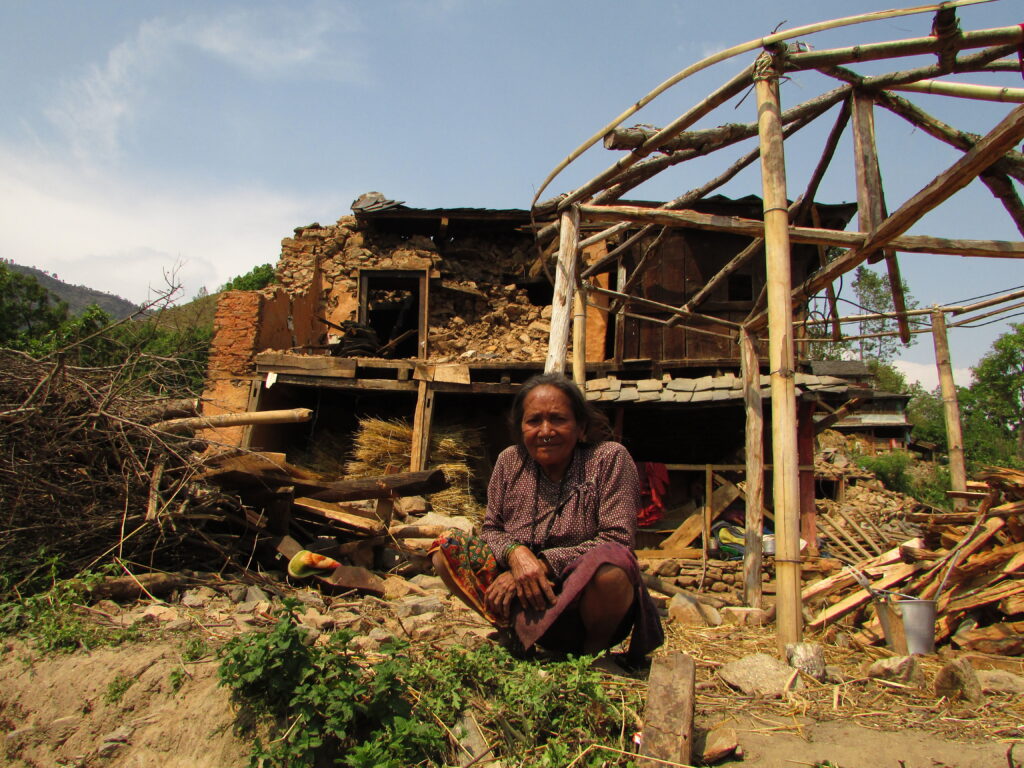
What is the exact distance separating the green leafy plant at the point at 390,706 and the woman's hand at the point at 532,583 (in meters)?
0.33

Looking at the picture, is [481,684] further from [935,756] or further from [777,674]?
[935,756]

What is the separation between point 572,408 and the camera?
305 cm

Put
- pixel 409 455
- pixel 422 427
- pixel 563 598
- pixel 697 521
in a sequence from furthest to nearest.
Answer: pixel 409 455
pixel 422 427
pixel 697 521
pixel 563 598

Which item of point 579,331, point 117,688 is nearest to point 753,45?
point 579,331

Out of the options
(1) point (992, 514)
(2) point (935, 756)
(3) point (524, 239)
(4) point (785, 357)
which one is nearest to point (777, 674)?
(2) point (935, 756)

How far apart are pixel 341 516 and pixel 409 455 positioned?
16.5ft

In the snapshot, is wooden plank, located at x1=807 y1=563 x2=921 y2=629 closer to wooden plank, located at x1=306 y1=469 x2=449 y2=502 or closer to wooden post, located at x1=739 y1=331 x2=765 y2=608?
wooden post, located at x1=739 y1=331 x2=765 y2=608

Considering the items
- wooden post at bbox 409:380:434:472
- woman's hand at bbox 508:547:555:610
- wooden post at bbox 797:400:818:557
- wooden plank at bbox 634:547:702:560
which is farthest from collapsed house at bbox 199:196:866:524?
woman's hand at bbox 508:547:555:610

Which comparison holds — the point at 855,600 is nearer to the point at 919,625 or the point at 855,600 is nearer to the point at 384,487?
the point at 919,625

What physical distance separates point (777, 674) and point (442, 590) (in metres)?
2.39

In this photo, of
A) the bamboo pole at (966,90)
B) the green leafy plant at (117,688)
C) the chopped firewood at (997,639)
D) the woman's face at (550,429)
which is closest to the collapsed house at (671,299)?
the bamboo pole at (966,90)

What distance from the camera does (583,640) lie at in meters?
2.83

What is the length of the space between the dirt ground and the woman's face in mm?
956

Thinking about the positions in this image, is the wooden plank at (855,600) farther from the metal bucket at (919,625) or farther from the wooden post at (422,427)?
the wooden post at (422,427)
